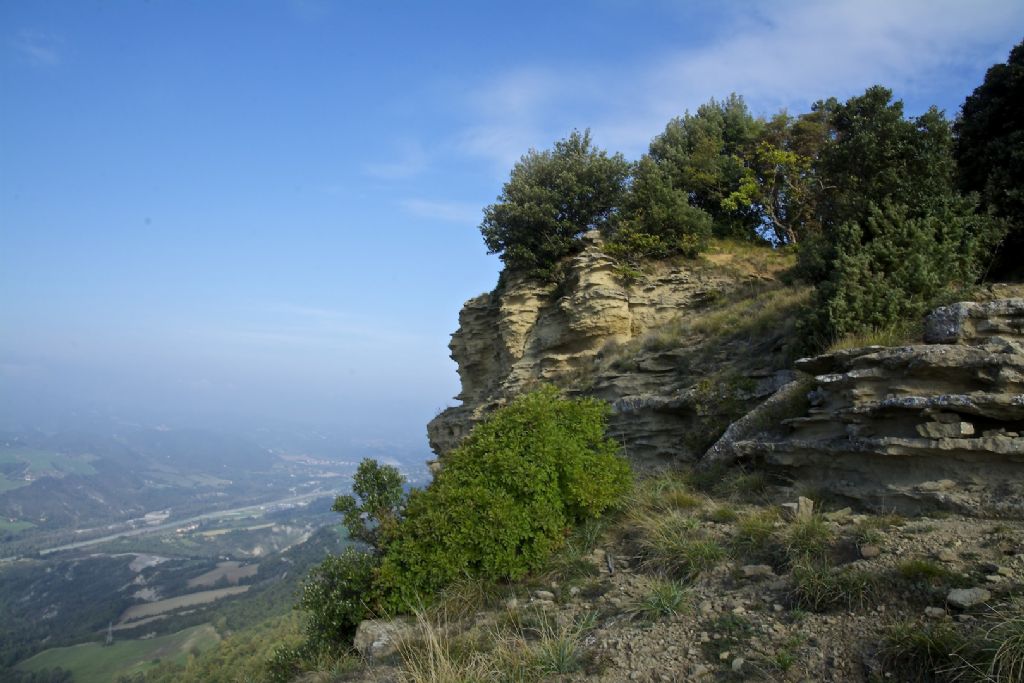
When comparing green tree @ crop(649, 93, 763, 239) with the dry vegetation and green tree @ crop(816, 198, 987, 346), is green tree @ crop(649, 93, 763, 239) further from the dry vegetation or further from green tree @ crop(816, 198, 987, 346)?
the dry vegetation

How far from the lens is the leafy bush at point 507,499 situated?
750cm

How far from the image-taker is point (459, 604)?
23.7 feet

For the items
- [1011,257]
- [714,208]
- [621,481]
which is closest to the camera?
[621,481]

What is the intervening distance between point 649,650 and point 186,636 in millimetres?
60423

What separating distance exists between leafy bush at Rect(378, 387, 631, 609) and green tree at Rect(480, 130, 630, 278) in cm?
1014

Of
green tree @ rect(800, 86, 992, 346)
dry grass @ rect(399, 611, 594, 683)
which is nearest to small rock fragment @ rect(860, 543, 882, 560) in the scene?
dry grass @ rect(399, 611, 594, 683)

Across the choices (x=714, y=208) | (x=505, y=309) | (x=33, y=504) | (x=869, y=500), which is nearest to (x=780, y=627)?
(x=869, y=500)

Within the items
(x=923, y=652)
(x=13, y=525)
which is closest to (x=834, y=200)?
(x=923, y=652)

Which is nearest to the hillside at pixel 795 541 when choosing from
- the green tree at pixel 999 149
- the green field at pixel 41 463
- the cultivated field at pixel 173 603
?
the green tree at pixel 999 149

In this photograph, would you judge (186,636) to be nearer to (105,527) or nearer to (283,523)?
(283,523)

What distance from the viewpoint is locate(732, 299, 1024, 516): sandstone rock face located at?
19.0ft

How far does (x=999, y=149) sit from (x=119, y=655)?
64.2 metres

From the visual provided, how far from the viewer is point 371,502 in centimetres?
917

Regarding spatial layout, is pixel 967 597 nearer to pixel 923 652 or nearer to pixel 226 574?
pixel 923 652
